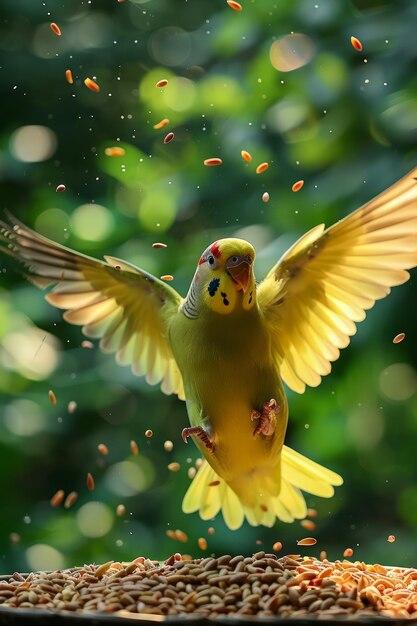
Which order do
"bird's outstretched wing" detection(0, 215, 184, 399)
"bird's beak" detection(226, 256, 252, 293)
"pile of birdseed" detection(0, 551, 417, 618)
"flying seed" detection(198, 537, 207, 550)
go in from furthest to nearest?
1. "flying seed" detection(198, 537, 207, 550)
2. "bird's outstretched wing" detection(0, 215, 184, 399)
3. "bird's beak" detection(226, 256, 252, 293)
4. "pile of birdseed" detection(0, 551, 417, 618)

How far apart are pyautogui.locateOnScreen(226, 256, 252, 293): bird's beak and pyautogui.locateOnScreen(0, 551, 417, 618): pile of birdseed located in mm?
553

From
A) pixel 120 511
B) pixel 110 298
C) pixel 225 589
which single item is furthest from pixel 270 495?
pixel 120 511

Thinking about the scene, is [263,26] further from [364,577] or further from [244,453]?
[364,577]

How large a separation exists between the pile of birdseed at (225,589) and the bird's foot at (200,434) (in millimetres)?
231

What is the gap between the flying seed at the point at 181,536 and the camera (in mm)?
2576

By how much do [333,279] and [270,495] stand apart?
0.55 metres

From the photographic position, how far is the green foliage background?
268cm

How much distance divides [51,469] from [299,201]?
1371 mm

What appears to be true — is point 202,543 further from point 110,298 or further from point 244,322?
point 244,322

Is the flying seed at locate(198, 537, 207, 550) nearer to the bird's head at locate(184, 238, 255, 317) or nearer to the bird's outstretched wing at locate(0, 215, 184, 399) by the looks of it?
the bird's outstretched wing at locate(0, 215, 184, 399)

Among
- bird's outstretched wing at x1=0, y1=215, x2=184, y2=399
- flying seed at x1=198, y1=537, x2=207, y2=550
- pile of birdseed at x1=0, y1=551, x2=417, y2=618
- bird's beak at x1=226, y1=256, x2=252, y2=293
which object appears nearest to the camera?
pile of birdseed at x1=0, y1=551, x2=417, y2=618

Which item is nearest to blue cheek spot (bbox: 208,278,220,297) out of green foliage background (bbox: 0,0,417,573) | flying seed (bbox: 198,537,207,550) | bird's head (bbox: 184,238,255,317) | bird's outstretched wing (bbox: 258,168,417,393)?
bird's head (bbox: 184,238,255,317)

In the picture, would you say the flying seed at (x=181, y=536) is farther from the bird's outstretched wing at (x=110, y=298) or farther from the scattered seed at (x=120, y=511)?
the bird's outstretched wing at (x=110, y=298)

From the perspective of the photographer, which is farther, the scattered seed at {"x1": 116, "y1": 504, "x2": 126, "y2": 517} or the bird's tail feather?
the scattered seed at {"x1": 116, "y1": 504, "x2": 126, "y2": 517}
